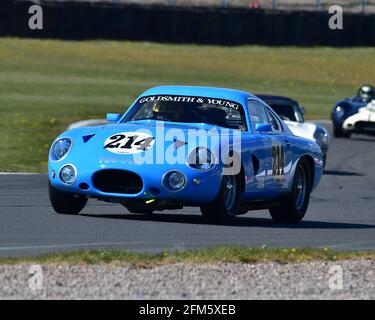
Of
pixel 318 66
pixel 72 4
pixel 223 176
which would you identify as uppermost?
pixel 223 176

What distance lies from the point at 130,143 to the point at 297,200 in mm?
2488

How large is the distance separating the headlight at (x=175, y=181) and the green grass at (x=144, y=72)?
734 inches

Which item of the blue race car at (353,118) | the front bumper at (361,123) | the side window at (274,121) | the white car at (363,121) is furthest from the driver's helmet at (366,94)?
the side window at (274,121)

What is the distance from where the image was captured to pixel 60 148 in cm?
1188

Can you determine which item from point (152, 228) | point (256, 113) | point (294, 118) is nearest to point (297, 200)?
point (256, 113)

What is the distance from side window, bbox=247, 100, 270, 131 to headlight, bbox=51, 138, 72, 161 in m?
1.93

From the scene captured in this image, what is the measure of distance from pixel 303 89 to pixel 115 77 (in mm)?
6746

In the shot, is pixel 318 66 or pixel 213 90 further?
pixel 318 66

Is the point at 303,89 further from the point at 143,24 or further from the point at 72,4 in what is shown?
the point at 72,4

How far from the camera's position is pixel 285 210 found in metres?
13.1

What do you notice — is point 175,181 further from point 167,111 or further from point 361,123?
point 361,123

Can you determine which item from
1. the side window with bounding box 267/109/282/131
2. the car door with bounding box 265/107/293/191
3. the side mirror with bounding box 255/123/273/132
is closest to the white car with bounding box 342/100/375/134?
the side window with bounding box 267/109/282/131

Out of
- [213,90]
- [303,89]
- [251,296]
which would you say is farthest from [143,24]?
[251,296]

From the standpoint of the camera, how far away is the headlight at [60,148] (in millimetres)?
11836
